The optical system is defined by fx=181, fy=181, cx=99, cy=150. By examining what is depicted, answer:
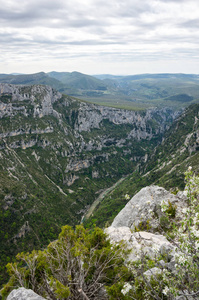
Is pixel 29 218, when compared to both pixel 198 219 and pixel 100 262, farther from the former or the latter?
pixel 198 219

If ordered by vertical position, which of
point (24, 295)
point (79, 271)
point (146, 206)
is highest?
point (24, 295)

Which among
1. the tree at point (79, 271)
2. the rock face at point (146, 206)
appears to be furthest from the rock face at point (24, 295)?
the rock face at point (146, 206)

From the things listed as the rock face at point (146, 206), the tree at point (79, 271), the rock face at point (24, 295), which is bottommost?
the rock face at point (146, 206)

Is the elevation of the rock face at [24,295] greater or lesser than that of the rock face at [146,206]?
greater

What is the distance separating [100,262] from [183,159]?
165m

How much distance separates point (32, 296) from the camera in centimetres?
1344

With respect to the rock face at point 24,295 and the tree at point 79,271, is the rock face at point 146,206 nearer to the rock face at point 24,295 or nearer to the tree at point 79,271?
the tree at point 79,271

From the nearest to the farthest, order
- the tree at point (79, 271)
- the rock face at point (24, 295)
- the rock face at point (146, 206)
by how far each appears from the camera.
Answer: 1. the rock face at point (24, 295)
2. the tree at point (79, 271)
3. the rock face at point (146, 206)

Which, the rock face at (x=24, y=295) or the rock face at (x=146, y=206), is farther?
the rock face at (x=146, y=206)

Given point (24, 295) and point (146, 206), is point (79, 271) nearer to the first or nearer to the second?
point (24, 295)

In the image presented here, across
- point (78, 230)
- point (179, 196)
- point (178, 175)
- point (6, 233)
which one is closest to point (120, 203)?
point (178, 175)

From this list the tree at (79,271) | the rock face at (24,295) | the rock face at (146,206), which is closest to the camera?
the rock face at (24,295)

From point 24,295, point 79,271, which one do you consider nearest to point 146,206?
point 79,271

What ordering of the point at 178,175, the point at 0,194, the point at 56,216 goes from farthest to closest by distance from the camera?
the point at 56,216
the point at 0,194
the point at 178,175
